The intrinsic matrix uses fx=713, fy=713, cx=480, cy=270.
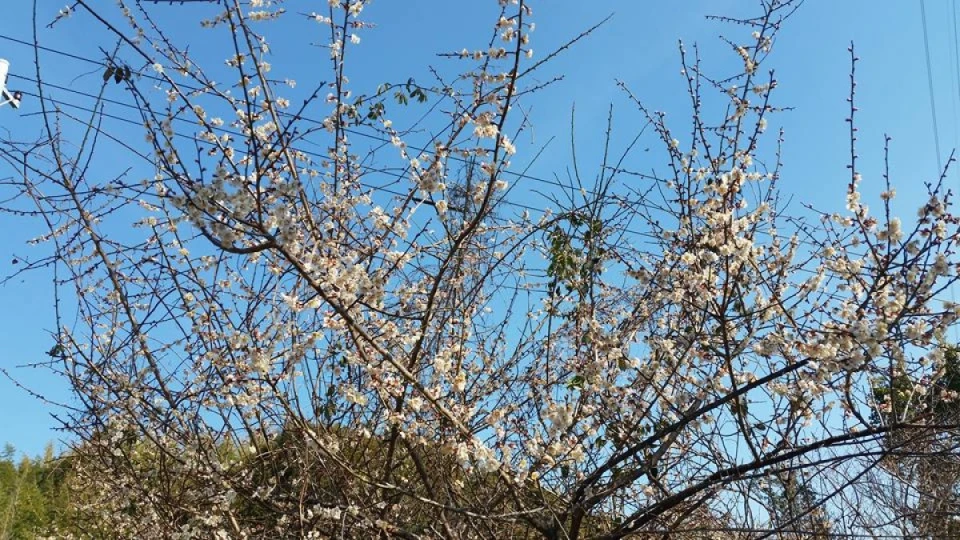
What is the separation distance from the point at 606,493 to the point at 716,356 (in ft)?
2.44

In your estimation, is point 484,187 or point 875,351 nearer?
point 875,351

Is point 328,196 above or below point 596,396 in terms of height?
above

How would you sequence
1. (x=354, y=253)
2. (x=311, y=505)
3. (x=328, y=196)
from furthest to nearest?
1. (x=311, y=505)
2. (x=328, y=196)
3. (x=354, y=253)

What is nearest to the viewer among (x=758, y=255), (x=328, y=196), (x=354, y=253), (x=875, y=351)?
(x=875, y=351)

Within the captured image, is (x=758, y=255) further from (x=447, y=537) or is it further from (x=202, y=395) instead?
(x=202, y=395)

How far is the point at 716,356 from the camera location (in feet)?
9.96

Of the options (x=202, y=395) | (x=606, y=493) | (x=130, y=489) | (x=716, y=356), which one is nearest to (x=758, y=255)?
(x=716, y=356)

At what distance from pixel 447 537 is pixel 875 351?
5.79ft

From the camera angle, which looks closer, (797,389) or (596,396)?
(797,389)

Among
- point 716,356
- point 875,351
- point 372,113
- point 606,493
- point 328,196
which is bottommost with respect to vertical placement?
point 606,493

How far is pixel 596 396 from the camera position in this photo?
3.22 meters

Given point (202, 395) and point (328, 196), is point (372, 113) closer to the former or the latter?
point (328, 196)

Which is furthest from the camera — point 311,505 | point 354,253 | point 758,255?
point 311,505

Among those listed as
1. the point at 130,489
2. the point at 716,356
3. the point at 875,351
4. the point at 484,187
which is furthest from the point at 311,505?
the point at 875,351
